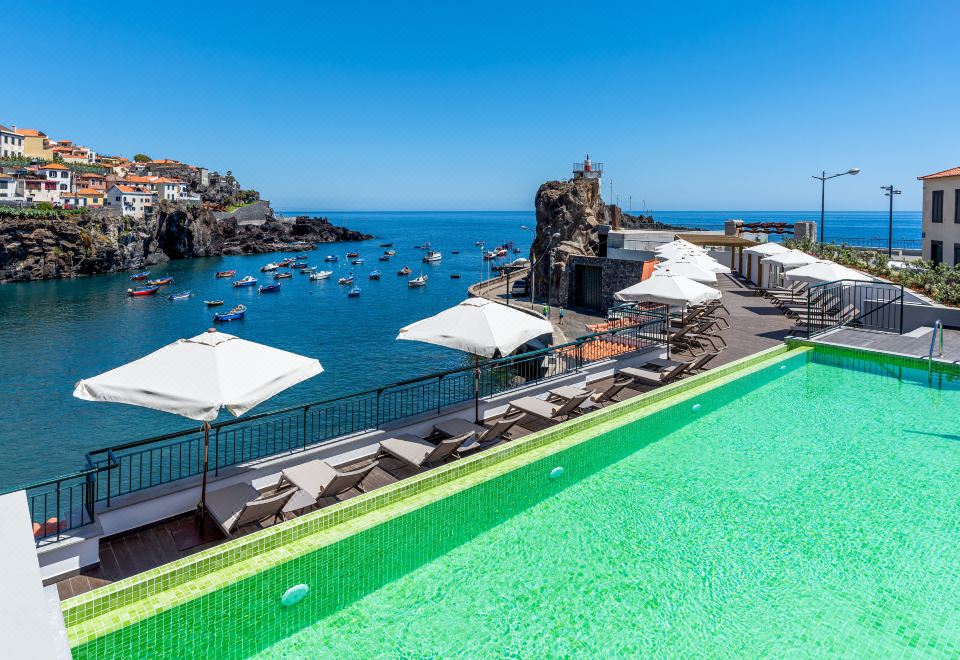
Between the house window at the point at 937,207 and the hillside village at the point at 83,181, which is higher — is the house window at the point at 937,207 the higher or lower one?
the lower one

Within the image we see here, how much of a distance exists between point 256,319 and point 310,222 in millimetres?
105880

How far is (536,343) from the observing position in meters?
29.5

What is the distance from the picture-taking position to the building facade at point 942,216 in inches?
1134

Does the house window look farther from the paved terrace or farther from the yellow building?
the yellow building

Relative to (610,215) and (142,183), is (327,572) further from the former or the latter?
(142,183)

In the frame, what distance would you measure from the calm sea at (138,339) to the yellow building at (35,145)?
54.5 m

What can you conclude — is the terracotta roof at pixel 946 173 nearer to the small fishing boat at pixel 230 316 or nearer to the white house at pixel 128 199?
the small fishing boat at pixel 230 316

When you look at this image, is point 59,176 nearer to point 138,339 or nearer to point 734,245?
point 138,339

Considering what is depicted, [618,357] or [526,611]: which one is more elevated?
[618,357]

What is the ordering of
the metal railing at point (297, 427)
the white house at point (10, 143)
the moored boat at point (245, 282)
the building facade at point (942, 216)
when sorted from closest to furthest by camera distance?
the metal railing at point (297, 427) < the building facade at point (942, 216) < the moored boat at point (245, 282) < the white house at point (10, 143)

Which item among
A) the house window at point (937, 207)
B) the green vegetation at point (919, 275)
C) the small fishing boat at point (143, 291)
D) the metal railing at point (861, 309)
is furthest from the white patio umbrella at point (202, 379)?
the small fishing boat at point (143, 291)

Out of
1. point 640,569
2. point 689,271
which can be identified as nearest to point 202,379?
point 640,569

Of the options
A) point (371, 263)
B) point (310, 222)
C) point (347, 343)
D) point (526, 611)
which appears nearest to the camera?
point (526, 611)

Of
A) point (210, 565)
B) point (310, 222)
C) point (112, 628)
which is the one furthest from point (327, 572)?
point (310, 222)
